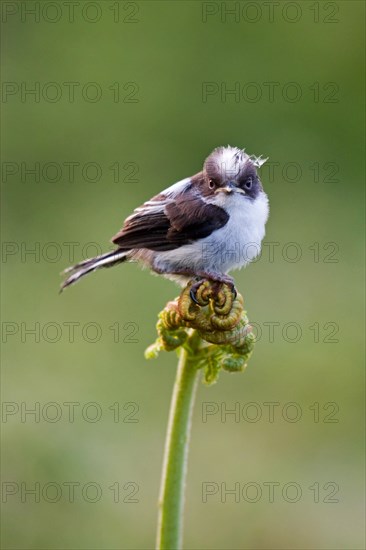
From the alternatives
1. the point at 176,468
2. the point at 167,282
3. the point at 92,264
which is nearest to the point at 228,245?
the point at 92,264

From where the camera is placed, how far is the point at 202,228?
4.05 meters

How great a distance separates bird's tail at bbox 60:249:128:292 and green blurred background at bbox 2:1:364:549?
1.58m

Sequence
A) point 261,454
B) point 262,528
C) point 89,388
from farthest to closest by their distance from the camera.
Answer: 1. point 89,388
2. point 261,454
3. point 262,528

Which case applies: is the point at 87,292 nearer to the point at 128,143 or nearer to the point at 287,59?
the point at 128,143

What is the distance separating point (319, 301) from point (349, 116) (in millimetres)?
2411

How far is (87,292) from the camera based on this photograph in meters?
7.23

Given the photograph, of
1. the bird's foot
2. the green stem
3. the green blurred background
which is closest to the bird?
the bird's foot

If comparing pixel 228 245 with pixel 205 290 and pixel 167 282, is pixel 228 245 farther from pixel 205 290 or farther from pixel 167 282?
pixel 167 282

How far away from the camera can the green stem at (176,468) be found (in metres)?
2.54

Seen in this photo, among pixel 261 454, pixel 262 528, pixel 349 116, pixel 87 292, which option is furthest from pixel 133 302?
pixel 349 116

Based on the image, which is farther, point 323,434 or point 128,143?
point 128,143

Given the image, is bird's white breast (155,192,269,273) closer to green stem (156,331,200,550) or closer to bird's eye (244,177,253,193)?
bird's eye (244,177,253,193)

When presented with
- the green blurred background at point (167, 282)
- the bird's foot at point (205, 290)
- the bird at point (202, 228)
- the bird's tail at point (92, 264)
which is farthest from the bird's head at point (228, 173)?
the green blurred background at point (167, 282)

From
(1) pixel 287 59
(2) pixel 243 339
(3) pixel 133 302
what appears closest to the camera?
(2) pixel 243 339
